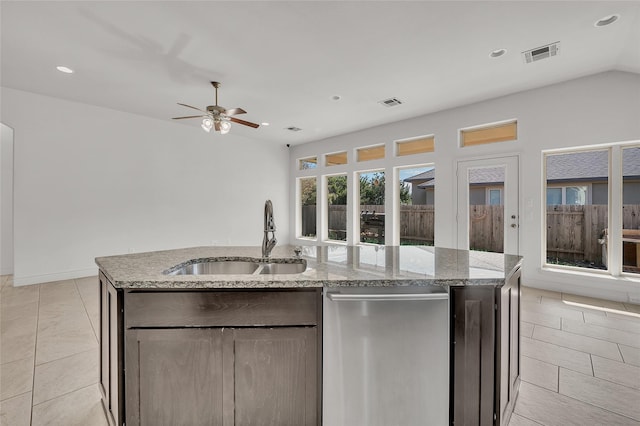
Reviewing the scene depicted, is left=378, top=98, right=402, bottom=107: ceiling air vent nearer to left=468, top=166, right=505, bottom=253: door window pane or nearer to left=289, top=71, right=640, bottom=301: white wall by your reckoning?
left=289, top=71, right=640, bottom=301: white wall

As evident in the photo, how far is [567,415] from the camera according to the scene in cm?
171

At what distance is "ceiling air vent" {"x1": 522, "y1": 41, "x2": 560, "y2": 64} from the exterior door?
5.02ft

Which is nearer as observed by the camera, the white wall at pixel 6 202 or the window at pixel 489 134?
the window at pixel 489 134

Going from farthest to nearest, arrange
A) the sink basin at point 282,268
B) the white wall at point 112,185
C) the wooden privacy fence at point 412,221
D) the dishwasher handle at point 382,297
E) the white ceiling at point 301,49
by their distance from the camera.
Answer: the wooden privacy fence at point 412,221, the white wall at point 112,185, the white ceiling at point 301,49, the sink basin at point 282,268, the dishwasher handle at point 382,297

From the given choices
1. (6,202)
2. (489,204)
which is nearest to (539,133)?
(489,204)

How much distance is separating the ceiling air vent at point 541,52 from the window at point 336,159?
13.6ft

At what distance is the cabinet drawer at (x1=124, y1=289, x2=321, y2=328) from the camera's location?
1.31 meters

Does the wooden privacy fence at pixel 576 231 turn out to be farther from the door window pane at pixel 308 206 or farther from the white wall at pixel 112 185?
the white wall at pixel 112 185

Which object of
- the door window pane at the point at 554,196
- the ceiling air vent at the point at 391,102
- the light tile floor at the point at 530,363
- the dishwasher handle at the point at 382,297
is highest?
the ceiling air vent at the point at 391,102

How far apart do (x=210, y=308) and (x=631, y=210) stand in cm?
516

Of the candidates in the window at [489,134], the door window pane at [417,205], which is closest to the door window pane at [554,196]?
the window at [489,134]

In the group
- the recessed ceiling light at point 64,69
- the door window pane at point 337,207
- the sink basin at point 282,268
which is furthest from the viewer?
the door window pane at point 337,207

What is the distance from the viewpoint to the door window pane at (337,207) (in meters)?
7.11

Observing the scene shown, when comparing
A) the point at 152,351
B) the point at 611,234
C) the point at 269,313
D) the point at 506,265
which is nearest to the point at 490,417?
the point at 506,265
